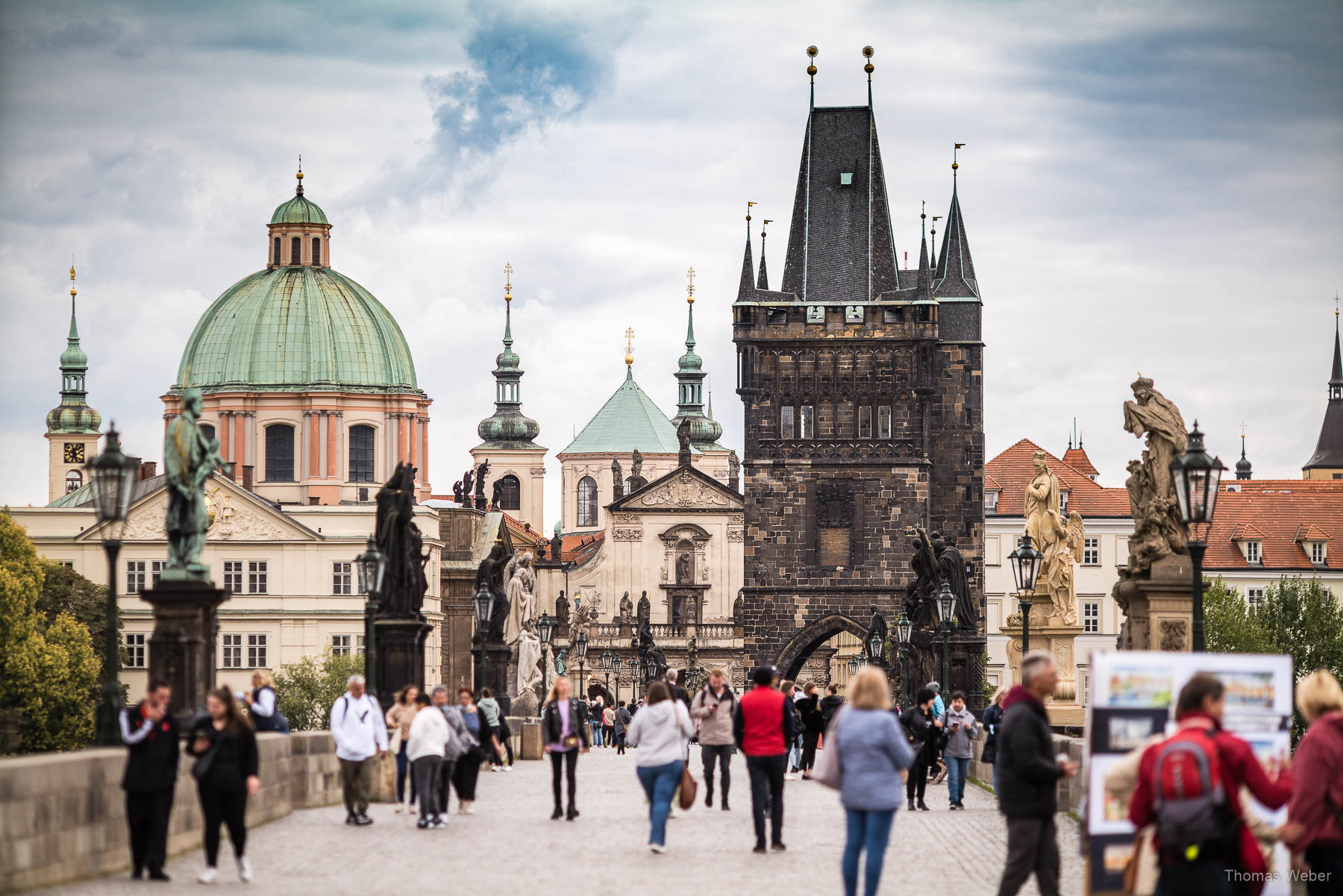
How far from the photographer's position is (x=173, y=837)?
1780 centimetres

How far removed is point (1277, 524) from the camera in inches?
3701

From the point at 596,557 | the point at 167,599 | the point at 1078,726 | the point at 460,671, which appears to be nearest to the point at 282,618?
the point at 460,671

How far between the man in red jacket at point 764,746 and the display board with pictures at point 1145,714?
684 cm

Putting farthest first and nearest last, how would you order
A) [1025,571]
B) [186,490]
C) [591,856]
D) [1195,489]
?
[1025,571]
[186,490]
[591,856]
[1195,489]

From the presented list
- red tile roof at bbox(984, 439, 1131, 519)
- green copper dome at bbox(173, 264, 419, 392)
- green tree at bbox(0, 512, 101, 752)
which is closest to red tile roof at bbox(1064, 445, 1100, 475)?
red tile roof at bbox(984, 439, 1131, 519)

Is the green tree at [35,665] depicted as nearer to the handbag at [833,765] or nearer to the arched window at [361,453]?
the arched window at [361,453]

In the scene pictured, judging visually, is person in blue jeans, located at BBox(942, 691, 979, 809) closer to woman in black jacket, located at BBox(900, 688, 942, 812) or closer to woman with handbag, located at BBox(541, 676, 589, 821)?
woman in black jacket, located at BBox(900, 688, 942, 812)

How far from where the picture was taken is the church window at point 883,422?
285 ft

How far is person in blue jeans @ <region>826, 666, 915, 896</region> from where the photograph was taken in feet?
45.6

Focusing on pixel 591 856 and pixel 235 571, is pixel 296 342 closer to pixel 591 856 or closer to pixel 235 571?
pixel 235 571

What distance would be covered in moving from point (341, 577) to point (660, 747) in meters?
71.5

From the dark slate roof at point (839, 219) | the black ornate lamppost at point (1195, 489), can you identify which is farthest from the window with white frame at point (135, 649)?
the black ornate lamppost at point (1195, 489)

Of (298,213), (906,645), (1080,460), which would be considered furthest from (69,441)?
(906,645)

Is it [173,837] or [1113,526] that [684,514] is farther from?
[173,837]
